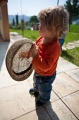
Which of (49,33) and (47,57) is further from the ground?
(49,33)

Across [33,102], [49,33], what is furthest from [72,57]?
[49,33]

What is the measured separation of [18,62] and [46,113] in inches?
29.4

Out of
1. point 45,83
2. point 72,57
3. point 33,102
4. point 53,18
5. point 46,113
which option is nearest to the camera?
point 53,18

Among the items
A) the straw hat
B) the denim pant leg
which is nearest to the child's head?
the straw hat

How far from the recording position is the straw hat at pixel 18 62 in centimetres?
120

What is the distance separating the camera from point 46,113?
1490mm

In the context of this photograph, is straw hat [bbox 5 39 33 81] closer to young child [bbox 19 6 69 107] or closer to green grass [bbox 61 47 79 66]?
young child [bbox 19 6 69 107]

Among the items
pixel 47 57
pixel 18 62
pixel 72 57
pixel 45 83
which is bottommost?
pixel 72 57

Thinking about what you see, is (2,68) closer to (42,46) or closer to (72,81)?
(72,81)

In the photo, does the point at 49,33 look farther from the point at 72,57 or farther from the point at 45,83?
the point at 72,57

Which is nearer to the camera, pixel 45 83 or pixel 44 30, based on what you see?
pixel 44 30

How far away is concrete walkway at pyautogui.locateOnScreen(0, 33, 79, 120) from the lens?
4.78 feet

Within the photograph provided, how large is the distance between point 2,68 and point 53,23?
1.97 m

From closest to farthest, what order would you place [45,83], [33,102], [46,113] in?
[45,83], [46,113], [33,102]
